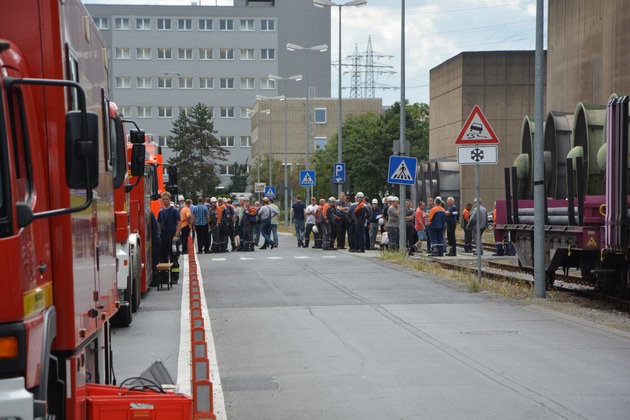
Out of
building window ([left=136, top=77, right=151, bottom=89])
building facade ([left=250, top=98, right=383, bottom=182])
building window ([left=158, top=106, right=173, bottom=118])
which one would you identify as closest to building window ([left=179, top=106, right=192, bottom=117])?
building window ([left=158, top=106, right=173, bottom=118])

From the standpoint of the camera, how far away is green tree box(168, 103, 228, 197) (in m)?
112

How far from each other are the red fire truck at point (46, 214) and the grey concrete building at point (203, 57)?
11489cm

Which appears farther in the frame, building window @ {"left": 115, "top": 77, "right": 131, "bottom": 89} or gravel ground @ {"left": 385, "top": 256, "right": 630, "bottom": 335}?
building window @ {"left": 115, "top": 77, "right": 131, "bottom": 89}

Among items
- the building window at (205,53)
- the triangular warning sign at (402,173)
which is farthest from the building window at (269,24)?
the triangular warning sign at (402,173)

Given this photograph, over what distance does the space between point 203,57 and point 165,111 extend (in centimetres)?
720

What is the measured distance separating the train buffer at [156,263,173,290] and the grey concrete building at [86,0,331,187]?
3938 inches

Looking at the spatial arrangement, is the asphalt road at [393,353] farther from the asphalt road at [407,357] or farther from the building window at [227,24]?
the building window at [227,24]

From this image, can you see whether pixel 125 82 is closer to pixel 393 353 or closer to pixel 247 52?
pixel 247 52

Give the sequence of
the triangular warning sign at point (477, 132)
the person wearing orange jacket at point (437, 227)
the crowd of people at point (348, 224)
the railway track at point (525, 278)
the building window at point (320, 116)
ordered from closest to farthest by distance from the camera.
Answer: the railway track at point (525, 278) < the triangular warning sign at point (477, 132) < the person wearing orange jacket at point (437, 227) < the crowd of people at point (348, 224) < the building window at point (320, 116)

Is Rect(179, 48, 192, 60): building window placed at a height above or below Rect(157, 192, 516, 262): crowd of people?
above

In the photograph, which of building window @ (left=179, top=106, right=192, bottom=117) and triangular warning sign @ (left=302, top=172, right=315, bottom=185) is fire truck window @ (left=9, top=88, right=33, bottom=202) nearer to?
triangular warning sign @ (left=302, top=172, right=315, bottom=185)

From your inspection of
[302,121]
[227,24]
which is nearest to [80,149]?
[302,121]

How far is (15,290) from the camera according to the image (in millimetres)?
4863

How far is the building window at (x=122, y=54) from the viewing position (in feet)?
393
